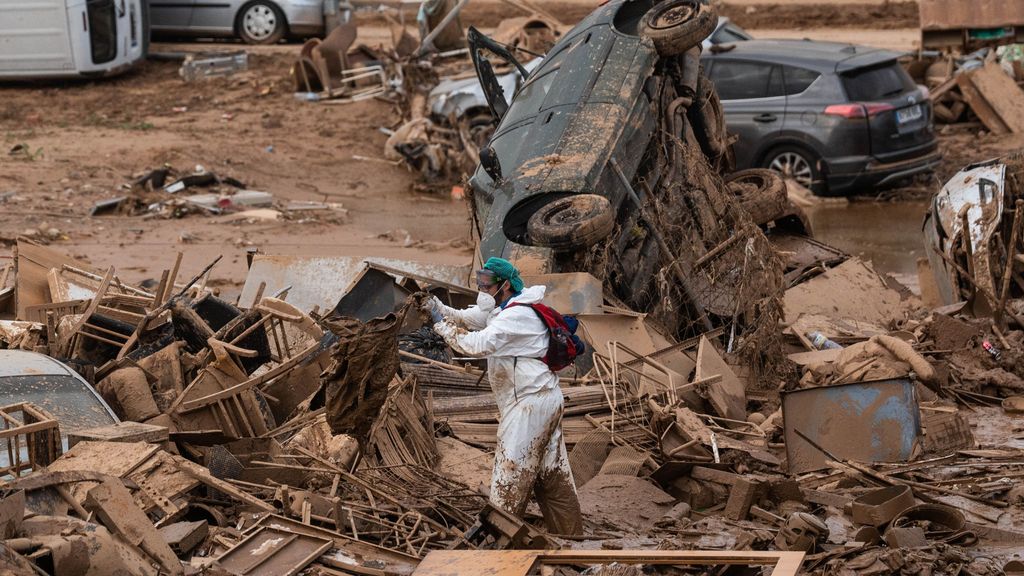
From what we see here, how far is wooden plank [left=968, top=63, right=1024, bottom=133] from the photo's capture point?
61.3 ft

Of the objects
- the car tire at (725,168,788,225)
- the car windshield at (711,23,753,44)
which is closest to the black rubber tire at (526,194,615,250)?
the car tire at (725,168,788,225)

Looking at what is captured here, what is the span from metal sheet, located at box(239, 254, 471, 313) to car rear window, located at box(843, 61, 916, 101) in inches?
263

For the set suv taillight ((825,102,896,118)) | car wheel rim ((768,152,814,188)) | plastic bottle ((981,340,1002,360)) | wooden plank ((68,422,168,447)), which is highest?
wooden plank ((68,422,168,447))

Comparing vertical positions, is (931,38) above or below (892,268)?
above

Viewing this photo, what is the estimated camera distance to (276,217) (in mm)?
15664

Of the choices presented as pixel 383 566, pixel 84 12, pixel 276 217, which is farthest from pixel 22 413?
pixel 84 12

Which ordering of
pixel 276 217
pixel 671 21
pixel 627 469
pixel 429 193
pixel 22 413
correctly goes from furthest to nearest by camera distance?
pixel 429 193, pixel 276 217, pixel 671 21, pixel 627 469, pixel 22 413

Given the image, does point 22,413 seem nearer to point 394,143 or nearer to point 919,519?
point 919,519

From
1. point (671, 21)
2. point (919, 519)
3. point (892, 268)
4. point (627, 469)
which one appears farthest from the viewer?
point (892, 268)

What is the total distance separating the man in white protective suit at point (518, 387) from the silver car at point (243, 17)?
1660 centimetres

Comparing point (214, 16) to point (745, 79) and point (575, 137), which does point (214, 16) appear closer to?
point (745, 79)

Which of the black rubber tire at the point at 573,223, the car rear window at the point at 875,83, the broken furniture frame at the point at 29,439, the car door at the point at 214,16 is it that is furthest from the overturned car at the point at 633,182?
the car door at the point at 214,16

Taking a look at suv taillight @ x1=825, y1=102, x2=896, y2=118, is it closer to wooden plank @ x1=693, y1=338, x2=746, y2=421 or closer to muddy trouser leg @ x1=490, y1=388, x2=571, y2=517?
wooden plank @ x1=693, y1=338, x2=746, y2=421

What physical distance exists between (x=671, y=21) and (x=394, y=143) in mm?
7970
